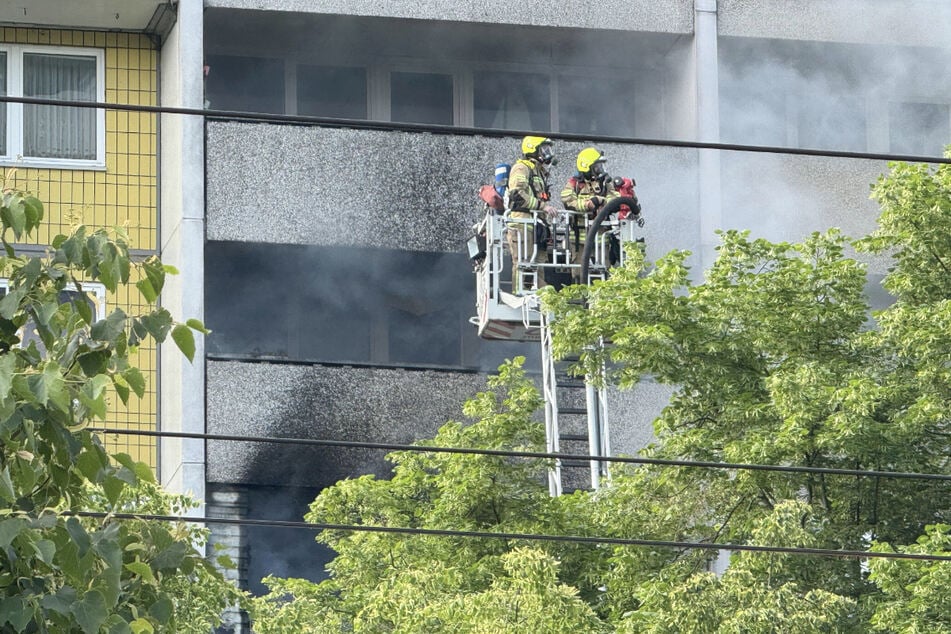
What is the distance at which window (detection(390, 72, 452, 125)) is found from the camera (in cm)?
2979

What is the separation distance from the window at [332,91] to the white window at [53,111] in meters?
3.04

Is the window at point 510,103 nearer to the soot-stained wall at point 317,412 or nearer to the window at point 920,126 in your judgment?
the soot-stained wall at point 317,412

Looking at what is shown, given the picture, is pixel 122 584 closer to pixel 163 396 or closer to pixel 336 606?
pixel 336 606

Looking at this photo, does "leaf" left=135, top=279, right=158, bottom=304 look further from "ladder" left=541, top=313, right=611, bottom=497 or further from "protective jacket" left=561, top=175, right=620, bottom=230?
"protective jacket" left=561, top=175, right=620, bottom=230

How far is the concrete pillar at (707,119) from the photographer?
28375 millimetres

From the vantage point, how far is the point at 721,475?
1950 cm

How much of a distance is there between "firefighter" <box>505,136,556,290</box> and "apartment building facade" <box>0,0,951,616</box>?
16.2 ft

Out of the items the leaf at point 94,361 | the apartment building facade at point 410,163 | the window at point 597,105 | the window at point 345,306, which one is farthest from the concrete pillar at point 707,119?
the leaf at point 94,361

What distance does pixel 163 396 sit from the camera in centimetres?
2769

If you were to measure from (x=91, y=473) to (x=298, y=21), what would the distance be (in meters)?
21.5

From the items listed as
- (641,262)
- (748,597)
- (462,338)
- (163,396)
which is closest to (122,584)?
(748,597)

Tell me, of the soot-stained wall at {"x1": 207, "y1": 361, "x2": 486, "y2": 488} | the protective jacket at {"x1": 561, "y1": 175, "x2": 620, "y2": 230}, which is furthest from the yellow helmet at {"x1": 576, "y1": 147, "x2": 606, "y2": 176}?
the soot-stained wall at {"x1": 207, "y1": 361, "x2": 486, "y2": 488}

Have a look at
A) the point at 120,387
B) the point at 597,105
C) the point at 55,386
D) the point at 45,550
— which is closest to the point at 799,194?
the point at 597,105

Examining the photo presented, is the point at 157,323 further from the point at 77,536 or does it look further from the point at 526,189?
the point at 526,189
